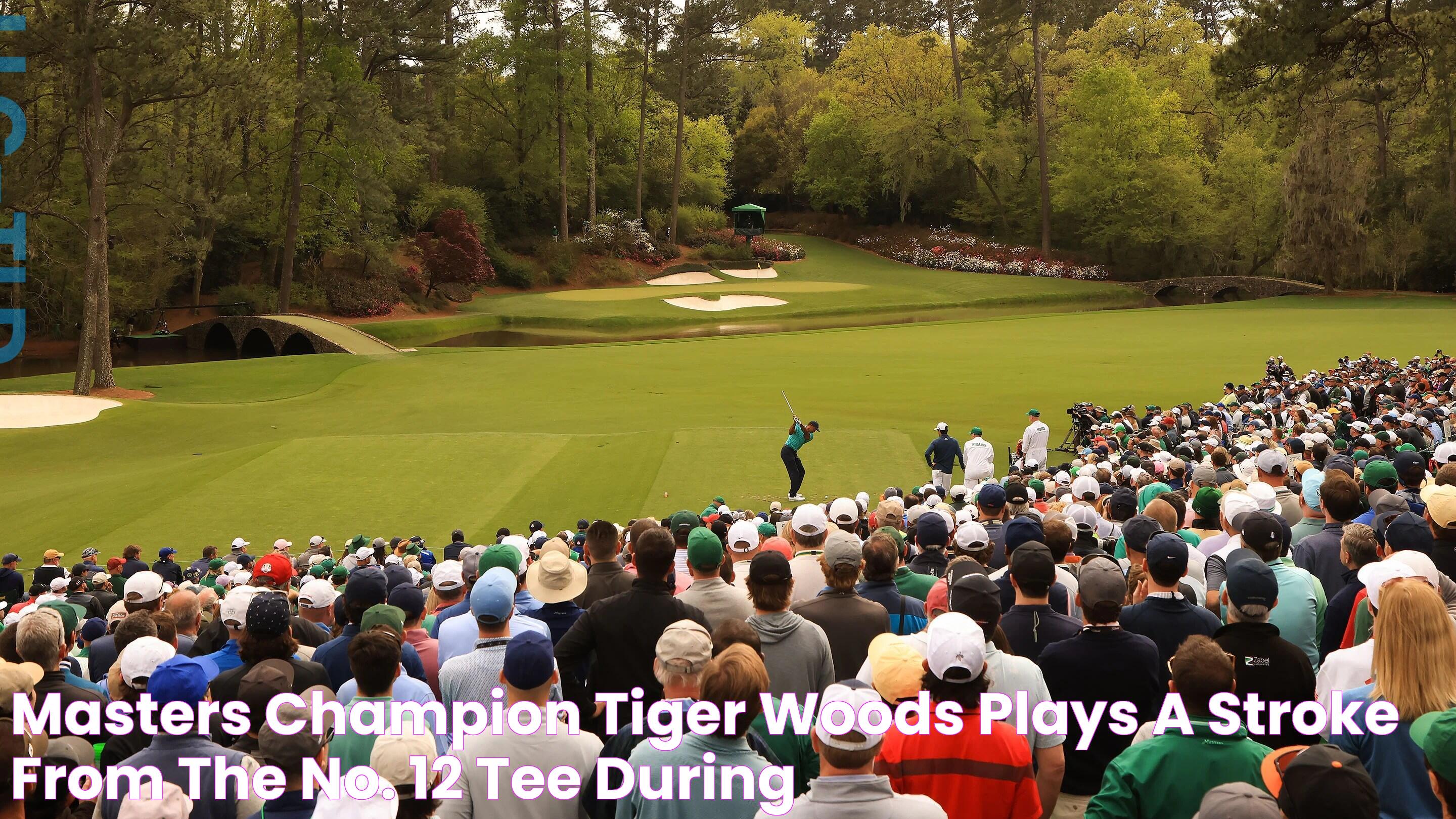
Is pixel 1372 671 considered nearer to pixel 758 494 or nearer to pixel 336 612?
pixel 336 612

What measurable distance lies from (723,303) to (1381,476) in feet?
150

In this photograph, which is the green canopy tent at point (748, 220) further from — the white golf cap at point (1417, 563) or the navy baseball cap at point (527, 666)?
the navy baseball cap at point (527, 666)

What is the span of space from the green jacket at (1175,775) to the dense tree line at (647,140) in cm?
1940

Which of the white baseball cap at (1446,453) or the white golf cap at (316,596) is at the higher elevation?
the white baseball cap at (1446,453)

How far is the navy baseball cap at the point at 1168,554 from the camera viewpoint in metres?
5.64

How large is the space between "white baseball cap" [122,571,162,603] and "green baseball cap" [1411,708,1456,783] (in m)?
7.30

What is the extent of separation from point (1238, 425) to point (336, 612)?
15415 mm

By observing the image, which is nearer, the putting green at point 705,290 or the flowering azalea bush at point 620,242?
the putting green at point 705,290

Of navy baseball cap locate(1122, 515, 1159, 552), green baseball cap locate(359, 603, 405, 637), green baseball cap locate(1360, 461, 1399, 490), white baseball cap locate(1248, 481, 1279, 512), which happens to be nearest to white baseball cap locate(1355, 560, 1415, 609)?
navy baseball cap locate(1122, 515, 1159, 552)

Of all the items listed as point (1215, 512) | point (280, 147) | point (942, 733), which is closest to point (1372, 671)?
point (942, 733)

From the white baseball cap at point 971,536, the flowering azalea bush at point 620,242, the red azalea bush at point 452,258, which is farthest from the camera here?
the flowering azalea bush at point 620,242

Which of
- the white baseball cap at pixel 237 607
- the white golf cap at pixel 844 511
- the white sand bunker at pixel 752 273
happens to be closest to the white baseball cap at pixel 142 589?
the white baseball cap at pixel 237 607

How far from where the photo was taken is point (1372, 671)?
4.59 m

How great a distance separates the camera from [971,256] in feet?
226
